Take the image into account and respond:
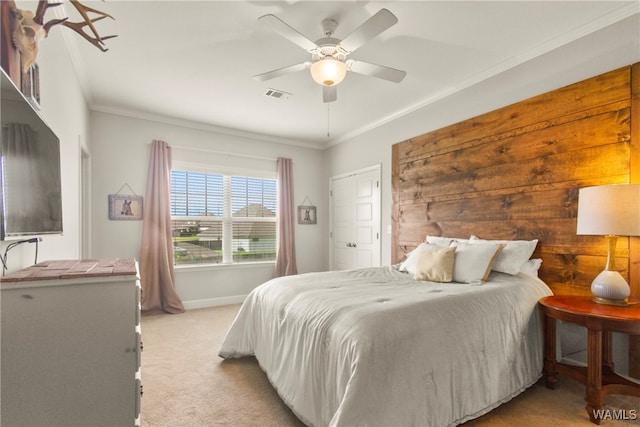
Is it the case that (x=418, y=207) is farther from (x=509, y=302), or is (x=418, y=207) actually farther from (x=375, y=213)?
(x=509, y=302)

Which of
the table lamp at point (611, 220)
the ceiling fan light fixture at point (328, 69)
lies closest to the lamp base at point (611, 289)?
the table lamp at point (611, 220)

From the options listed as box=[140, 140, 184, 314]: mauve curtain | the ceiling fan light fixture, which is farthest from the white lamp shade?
box=[140, 140, 184, 314]: mauve curtain

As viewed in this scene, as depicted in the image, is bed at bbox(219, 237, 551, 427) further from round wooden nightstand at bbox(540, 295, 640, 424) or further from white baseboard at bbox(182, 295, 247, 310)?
white baseboard at bbox(182, 295, 247, 310)

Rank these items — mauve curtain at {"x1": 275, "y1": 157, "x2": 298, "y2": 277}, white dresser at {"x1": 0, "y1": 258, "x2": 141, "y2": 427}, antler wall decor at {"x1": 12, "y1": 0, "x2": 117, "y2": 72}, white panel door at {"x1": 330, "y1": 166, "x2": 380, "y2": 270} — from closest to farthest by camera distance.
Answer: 1. white dresser at {"x1": 0, "y1": 258, "x2": 141, "y2": 427}
2. antler wall decor at {"x1": 12, "y1": 0, "x2": 117, "y2": 72}
3. white panel door at {"x1": 330, "y1": 166, "x2": 380, "y2": 270}
4. mauve curtain at {"x1": 275, "y1": 157, "x2": 298, "y2": 277}

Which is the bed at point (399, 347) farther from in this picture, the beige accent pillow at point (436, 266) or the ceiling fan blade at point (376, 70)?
the ceiling fan blade at point (376, 70)

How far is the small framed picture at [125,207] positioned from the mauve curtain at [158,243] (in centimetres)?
10

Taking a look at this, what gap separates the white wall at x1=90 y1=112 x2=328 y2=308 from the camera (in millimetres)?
3795

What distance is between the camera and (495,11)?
7.04ft

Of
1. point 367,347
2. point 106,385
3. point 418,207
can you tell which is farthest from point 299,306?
point 418,207

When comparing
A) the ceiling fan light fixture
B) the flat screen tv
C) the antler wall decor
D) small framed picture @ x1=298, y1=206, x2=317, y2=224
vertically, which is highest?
the ceiling fan light fixture

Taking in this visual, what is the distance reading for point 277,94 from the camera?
11.1 ft

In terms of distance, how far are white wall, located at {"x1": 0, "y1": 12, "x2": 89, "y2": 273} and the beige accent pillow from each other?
2.51 m

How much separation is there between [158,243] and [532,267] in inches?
159

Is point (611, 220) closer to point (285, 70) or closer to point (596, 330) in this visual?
point (596, 330)
